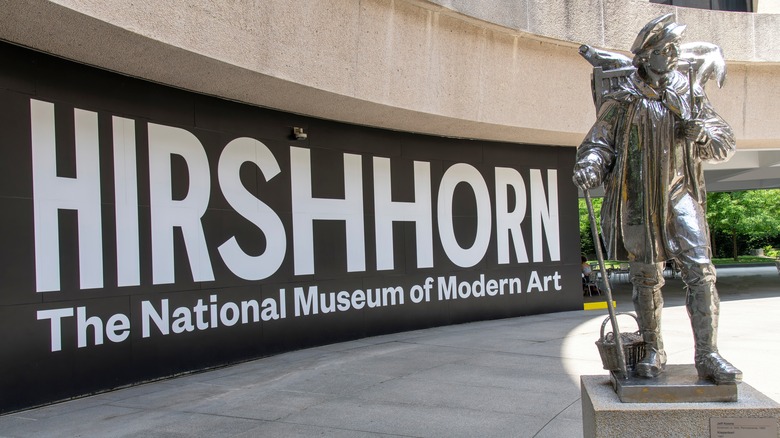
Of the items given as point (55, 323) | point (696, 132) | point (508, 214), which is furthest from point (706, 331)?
point (508, 214)

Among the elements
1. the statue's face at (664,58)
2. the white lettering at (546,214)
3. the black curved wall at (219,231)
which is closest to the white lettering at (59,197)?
the black curved wall at (219,231)

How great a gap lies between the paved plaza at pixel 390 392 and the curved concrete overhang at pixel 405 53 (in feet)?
11.6

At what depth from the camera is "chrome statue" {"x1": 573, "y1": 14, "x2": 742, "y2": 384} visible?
4.17 meters

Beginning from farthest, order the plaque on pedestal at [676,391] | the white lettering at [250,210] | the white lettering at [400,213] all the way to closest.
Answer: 1. the white lettering at [400,213]
2. the white lettering at [250,210]
3. the plaque on pedestal at [676,391]

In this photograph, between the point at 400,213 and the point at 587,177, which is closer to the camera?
the point at 587,177

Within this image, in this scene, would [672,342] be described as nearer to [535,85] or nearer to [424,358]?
[424,358]

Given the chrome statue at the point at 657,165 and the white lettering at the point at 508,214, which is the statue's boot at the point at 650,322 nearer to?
the chrome statue at the point at 657,165

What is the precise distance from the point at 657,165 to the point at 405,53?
571cm

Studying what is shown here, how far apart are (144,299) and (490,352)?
4.57 meters

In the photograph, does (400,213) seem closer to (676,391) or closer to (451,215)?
(451,215)

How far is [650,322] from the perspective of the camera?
445cm

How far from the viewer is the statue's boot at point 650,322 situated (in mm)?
4285

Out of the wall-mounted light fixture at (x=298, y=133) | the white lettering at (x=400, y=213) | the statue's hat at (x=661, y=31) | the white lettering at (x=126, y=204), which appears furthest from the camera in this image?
the white lettering at (x=400, y=213)

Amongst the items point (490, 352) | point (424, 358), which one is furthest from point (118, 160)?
point (490, 352)
